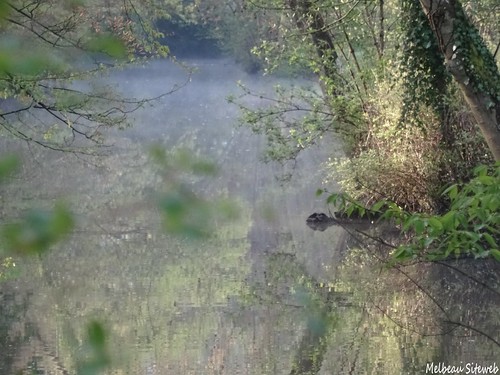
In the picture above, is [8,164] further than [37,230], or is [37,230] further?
[8,164]

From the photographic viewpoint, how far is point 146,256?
34.2 ft

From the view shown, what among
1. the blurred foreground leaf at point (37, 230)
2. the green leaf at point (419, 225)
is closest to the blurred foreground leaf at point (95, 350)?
the blurred foreground leaf at point (37, 230)

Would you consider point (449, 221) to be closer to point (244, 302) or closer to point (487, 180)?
point (487, 180)

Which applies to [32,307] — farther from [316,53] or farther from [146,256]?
[316,53]

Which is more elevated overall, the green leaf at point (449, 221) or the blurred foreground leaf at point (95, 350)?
the green leaf at point (449, 221)

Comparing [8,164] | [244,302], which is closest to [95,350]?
[8,164]

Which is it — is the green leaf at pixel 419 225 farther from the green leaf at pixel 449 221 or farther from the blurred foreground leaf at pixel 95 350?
the blurred foreground leaf at pixel 95 350

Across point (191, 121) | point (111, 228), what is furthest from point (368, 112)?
point (191, 121)

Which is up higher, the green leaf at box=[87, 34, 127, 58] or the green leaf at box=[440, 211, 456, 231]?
the green leaf at box=[440, 211, 456, 231]

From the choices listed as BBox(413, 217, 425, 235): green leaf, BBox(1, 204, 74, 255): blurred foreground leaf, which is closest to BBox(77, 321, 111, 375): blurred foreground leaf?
BBox(1, 204, 74, 255): blurred foreground leaf

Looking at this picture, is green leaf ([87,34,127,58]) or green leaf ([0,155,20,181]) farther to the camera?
green leaf ([87,34,127,58])

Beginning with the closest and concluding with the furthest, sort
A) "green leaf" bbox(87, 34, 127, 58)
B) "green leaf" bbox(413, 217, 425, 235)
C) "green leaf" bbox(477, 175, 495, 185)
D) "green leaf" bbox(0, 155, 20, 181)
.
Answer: "green leaf" bbox(0, 155, 20, 181)
"green leaf" bbox(87, 34, 127, 58)
"green leaf" bbox(413, 217, 425, 235)
"green leaf" bbox(477, 175, 495, 185)

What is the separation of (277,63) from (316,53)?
0.65 meters

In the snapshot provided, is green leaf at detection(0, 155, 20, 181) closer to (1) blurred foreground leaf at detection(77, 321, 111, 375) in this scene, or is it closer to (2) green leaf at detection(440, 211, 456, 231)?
(1) blurred foreground leaf at detection(77, 321, 111, 375)
